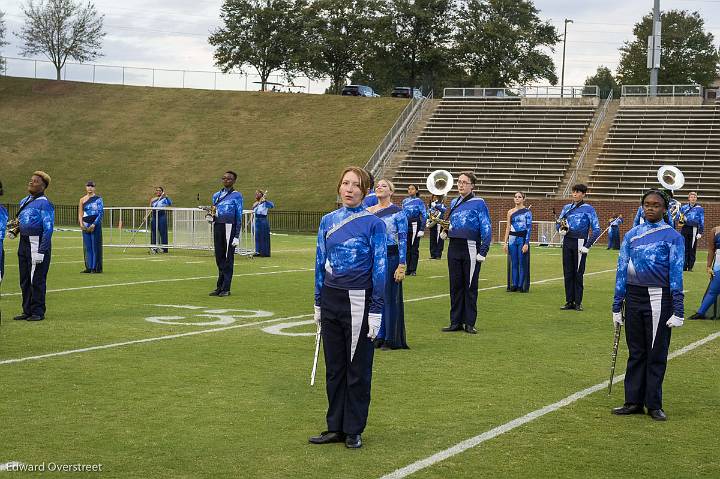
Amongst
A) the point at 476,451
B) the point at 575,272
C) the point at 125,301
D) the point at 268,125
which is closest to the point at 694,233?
the point at 575,272

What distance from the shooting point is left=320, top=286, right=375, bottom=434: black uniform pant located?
6566 mm

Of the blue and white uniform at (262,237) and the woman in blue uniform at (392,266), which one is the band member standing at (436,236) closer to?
the blue and white uniform at (262,237)

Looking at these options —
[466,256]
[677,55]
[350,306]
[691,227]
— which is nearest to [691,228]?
[691,227]

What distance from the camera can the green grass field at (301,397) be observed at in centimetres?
622

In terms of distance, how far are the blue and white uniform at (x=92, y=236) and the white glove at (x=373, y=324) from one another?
14241 millimetres

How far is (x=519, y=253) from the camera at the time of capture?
17.9 meters

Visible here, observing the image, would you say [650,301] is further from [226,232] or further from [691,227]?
[691,227]

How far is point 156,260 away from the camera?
23812 millimetres

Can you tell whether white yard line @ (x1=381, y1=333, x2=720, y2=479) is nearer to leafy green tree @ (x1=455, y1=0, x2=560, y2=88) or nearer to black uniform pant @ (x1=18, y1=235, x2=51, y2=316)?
black uniform pant @ (x1=18, y1=235, x2=51, y2=316)

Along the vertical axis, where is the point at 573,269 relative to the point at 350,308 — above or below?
below

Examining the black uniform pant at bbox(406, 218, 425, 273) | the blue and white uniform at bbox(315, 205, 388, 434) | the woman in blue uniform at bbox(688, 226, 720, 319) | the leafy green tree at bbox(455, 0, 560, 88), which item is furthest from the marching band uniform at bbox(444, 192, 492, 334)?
the leafy green tree at bbox(455, 0, 560, 88)

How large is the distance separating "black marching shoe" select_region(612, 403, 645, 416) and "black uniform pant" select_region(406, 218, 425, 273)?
40.5 ft

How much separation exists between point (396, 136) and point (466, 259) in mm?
37625

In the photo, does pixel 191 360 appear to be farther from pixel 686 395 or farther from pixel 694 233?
pixel 694 233
